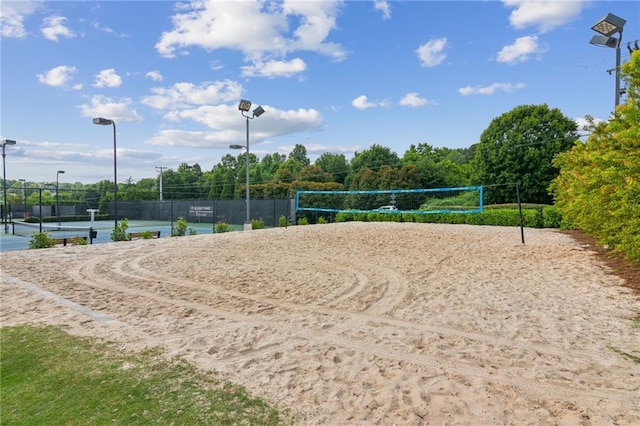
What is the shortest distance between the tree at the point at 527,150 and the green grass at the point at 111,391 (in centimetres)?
2343


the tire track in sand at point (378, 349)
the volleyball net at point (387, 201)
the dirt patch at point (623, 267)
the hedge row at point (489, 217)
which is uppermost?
the volleyball net at point (387, 201)

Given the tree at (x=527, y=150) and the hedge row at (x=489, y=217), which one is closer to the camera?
the hedge row at (x=489, y=217)

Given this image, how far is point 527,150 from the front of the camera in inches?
921

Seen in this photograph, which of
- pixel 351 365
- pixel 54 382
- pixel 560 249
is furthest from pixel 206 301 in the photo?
pixel 560 249

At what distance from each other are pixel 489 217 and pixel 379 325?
14379 millimetres

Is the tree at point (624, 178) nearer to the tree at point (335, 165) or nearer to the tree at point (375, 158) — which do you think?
the tree at point (375, 158)

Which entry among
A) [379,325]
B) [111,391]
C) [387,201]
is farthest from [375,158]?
[111,391]

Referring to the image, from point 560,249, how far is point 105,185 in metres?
58.4

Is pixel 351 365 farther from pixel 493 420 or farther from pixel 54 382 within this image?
pixel 54 382

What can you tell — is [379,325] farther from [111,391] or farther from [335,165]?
[335,165]

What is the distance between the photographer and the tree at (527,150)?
75.3 ft

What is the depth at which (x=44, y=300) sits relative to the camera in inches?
189

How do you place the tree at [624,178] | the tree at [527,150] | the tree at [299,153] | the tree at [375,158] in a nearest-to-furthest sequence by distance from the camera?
the tree at [624,178]
the tree at [527,150]
the tree at [375,158]
the tree at [299,153]

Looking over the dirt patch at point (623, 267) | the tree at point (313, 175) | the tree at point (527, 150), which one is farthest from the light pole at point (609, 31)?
the tree at point (313, 175)
